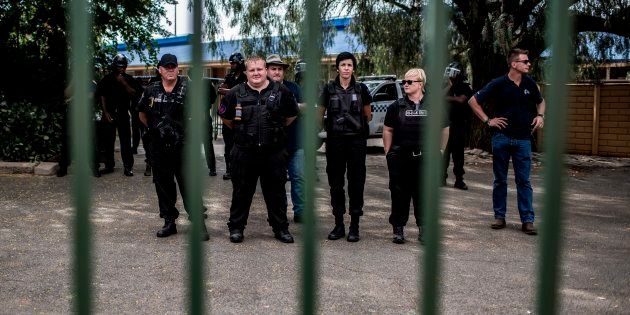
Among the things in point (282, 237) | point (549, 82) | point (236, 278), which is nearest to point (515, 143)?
point (282, 237)

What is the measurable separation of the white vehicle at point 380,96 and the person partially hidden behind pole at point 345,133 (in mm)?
9572

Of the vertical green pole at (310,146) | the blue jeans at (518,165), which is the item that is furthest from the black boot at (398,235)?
the vertical green pole at (310,146)

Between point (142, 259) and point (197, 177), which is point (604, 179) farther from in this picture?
point (197, 177)

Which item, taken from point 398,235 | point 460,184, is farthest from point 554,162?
point 460,184

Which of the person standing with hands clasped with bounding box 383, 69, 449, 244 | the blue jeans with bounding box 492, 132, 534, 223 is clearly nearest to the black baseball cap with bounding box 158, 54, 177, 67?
the person standing with hands clasped with bounding box 383, 69, 449, 244

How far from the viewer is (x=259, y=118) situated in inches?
231

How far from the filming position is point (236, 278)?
4.91 m

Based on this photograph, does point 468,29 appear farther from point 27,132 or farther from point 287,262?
point 287,262

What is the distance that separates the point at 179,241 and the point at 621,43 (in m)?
11.5

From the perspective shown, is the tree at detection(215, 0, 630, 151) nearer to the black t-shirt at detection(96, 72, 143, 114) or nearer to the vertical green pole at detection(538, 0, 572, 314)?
the black t-shirt at detection(96, 72, 143, 114)

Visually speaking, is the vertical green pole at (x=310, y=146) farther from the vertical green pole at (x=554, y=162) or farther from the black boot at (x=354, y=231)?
the black boot at (x=354, y=231)

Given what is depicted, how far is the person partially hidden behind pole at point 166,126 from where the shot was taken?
6109 millimetres

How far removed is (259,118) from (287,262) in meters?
1.22

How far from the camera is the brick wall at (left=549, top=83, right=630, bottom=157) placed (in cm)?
1519
